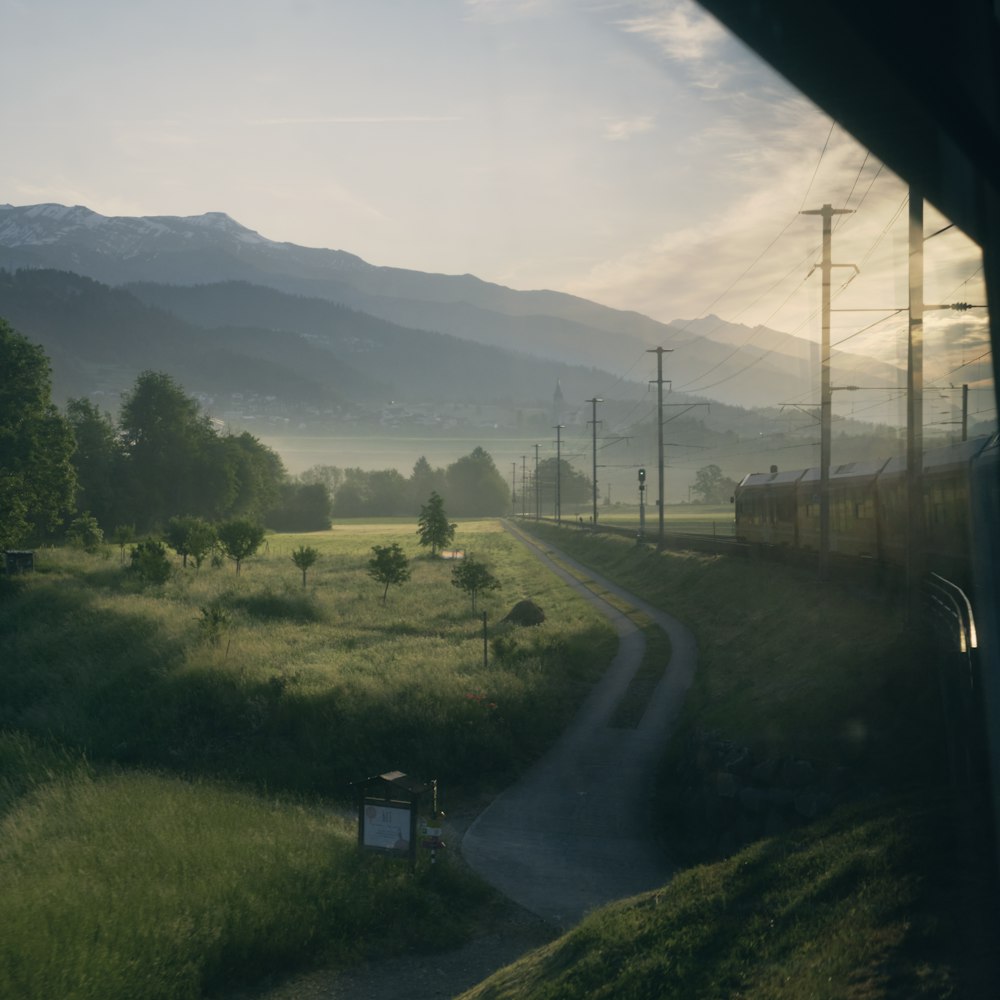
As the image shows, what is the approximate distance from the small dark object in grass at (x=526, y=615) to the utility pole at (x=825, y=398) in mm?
14070

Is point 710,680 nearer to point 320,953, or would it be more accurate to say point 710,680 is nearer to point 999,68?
point 320,953

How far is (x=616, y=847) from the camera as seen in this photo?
1798cm

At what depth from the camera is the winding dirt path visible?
1616 centimetres

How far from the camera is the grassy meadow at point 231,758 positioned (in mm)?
13750

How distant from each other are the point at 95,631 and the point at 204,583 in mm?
15829

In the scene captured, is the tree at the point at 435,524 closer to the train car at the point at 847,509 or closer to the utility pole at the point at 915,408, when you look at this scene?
the train car at the point at 847,509

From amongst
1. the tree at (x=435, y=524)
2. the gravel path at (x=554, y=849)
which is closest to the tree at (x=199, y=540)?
the tree at (x=435, y=524)

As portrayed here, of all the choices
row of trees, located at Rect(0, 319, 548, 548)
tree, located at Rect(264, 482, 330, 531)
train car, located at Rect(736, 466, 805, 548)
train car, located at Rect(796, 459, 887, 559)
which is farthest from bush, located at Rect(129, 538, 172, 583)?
tree, located at Rect(264, 482, 330, 531)

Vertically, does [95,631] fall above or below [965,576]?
below

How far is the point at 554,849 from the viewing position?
17891mm

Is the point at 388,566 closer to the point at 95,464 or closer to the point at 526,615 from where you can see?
the point at 526,615

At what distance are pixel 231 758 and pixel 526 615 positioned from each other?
19.7m

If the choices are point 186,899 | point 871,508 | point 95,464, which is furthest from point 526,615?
point 95,464

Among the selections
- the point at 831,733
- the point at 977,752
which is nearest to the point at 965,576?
the point at 831,733
